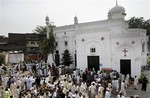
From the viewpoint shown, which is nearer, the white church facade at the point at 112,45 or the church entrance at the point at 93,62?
the white church facade at the point at 112,45

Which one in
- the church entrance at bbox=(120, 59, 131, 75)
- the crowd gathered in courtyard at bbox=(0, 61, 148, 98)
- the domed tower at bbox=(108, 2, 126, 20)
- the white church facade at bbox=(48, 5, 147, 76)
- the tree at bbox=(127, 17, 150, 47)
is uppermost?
the tree at bbox=(127, 17, 150, 47)

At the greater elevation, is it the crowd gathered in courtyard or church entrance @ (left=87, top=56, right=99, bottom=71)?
church entrance @ (left=87, top=56, right=99, bottom=71)

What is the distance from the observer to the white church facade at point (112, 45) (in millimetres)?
17562

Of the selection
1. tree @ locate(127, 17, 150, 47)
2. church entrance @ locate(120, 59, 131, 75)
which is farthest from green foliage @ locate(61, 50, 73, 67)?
tree @ locate(127, 17, 150, 47)

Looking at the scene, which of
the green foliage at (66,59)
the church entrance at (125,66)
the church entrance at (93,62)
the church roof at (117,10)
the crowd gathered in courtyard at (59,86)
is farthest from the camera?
the green foliage at (66,59)

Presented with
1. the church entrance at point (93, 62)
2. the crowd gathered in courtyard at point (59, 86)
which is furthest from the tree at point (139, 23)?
the crowd gathered in courtyard at point (59, 86)

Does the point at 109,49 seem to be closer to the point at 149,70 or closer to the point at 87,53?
the point at 87,53

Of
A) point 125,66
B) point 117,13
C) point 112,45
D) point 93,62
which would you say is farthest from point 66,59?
point 117,13

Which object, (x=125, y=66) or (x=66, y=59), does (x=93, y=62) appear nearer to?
(x=125, y=66)

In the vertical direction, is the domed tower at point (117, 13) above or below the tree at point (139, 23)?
below

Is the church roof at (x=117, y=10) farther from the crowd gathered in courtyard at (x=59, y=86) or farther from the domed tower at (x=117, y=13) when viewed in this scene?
the crowd gathered in courtyard at (x=59, y=86)

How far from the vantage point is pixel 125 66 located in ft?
59.3

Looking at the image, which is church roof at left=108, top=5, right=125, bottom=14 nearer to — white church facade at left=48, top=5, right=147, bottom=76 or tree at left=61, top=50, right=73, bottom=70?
white church facade at left=48, top=5, right=147, bottom=76

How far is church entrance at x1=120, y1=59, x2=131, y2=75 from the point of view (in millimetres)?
17916
